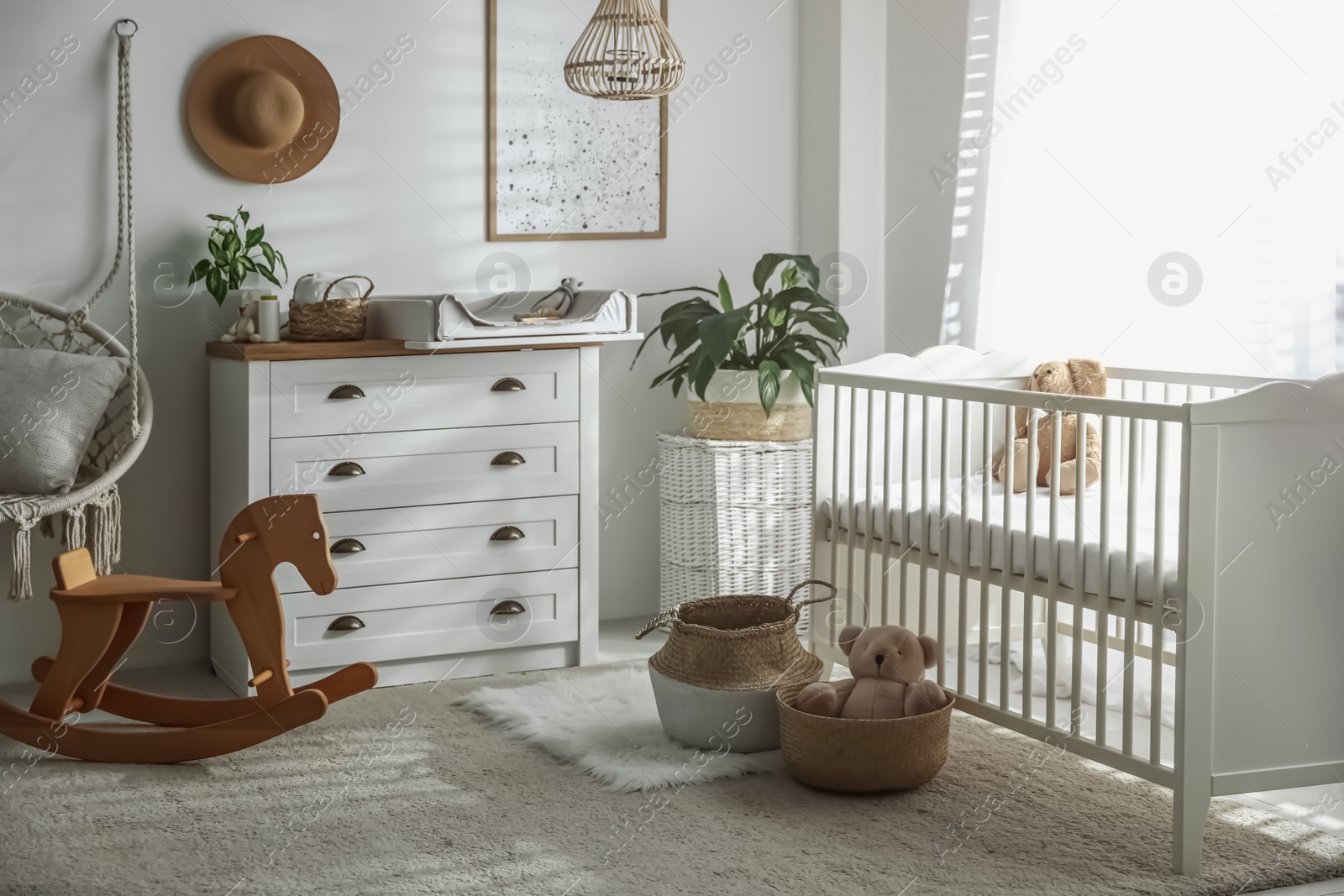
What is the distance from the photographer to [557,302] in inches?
144

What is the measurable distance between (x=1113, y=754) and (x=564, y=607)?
5.21ft

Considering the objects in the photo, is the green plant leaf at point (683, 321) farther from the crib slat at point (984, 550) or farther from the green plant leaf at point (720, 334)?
the crib slat at point (984, 550)

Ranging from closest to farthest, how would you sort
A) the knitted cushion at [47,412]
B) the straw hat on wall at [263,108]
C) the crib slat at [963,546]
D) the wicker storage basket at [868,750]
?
the wicker storage basket at [868,750] < the crib slat at [963,546] < the knitted cushion at [47,412] < the straw hat on wall at [263,108]

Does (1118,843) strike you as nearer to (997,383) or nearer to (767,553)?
(997,383)

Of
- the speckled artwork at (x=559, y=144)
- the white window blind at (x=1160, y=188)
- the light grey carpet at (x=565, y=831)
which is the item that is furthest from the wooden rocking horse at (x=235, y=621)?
the white window blind at (x=1160, y=188)

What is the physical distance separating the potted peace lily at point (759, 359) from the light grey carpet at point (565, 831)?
125cm

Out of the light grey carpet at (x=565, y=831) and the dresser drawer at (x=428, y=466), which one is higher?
the dresser drawer at (x=428, y=466)

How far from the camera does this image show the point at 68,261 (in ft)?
11.0

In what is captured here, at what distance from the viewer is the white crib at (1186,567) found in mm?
2232

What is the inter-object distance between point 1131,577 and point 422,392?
70.4 inches

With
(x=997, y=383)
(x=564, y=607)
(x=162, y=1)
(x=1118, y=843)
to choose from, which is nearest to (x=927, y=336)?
(x=997, y=383)

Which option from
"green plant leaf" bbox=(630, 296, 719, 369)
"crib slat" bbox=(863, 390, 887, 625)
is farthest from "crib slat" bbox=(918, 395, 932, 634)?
"green plant leaf" bbox=(630, 296, 719, 369)

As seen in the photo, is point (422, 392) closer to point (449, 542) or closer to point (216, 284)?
point (449, 542)

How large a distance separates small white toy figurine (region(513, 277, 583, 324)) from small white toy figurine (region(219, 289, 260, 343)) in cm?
67
